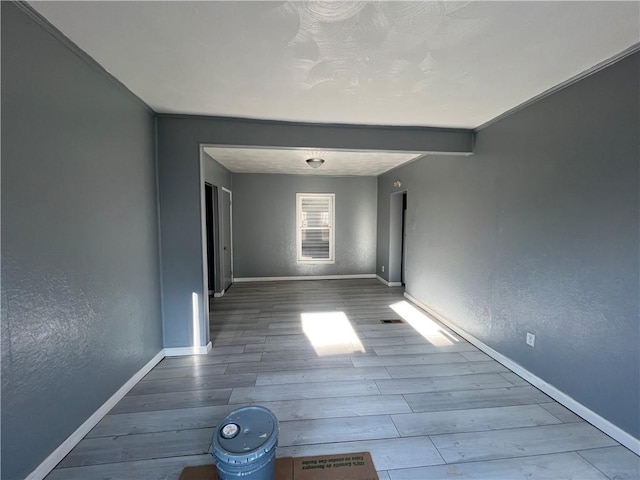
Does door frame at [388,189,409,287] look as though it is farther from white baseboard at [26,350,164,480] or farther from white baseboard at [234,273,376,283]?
white baseboard at [26,350,164,480]

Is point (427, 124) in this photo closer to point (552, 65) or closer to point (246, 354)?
point (552, 65)

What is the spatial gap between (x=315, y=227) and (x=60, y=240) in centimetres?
487

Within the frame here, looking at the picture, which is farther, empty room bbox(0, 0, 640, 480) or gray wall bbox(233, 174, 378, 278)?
gray wall bbox(233, 174, 378, 278)

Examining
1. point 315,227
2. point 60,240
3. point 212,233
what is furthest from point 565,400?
point 212,233

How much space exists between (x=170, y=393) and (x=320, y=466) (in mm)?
1377

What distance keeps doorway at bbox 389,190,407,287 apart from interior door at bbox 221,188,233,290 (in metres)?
3.29

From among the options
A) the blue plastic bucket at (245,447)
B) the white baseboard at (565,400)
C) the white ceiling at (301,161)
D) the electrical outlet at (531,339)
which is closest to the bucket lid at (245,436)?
the blue plastic bucket at (245,447)

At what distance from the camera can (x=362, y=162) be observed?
470 centimetres

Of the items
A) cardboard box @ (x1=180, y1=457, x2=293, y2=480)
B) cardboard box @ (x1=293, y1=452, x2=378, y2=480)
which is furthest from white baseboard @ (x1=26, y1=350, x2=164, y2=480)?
cardboard box @ (x1=293, y1=452, x2=378, y2=480)

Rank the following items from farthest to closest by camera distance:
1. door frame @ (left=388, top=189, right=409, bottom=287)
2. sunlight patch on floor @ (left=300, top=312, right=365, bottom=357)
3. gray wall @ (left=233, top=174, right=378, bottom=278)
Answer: gray wall @ (left=233, top=174, right=378, bottom=278) < door frame @ (left=388, top=189, right=409, bottom=287) < sunlight patch on floor @ (left=300, top=312, right=365, bottom=357)

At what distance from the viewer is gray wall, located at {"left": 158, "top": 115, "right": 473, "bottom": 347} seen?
2686 mm

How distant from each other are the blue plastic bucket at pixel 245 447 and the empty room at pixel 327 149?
0.05 meters

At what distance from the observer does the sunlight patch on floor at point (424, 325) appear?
3.18 meters

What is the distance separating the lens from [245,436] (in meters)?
1.27
